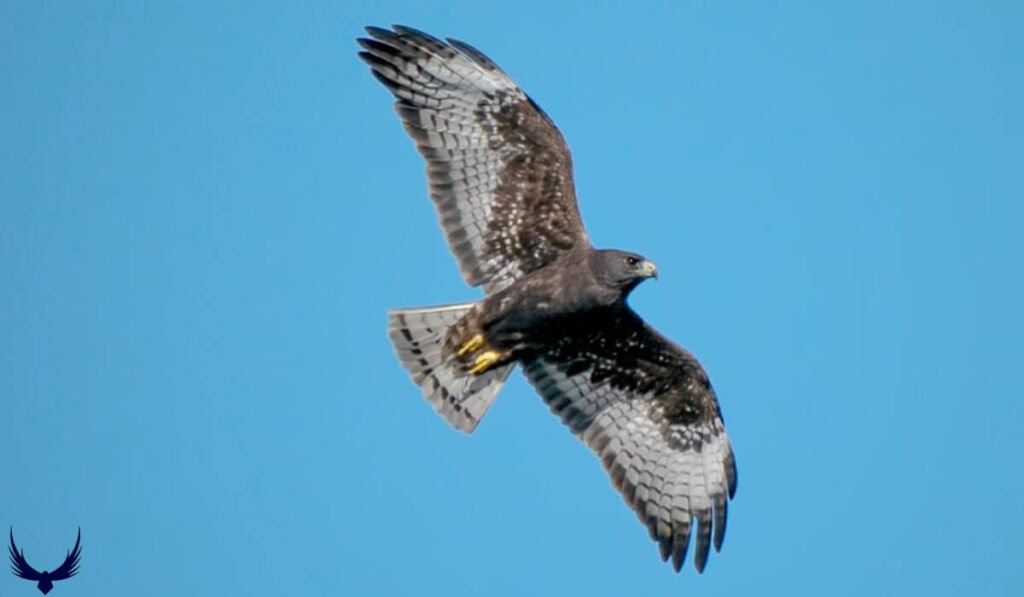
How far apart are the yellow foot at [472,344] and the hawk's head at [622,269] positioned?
3.60 feet

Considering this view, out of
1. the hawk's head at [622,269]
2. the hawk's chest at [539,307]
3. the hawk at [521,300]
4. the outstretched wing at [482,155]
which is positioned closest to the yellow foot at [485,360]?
the hawk at [521,300]

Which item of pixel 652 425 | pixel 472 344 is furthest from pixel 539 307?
pixel 652 425

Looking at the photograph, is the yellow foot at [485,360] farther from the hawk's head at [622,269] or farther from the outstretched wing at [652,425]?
the hawk's head at [622,269]

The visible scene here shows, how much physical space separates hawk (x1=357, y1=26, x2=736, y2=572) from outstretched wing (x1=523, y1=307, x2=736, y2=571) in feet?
0.04

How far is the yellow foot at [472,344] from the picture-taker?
13.0 metres

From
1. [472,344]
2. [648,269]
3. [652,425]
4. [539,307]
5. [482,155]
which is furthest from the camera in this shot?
[652,425]

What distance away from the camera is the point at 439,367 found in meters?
13.2

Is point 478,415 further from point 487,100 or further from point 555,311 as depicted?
point 487,100

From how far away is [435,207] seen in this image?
13.2 metres

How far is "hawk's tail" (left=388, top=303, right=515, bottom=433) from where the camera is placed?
13.0 metres

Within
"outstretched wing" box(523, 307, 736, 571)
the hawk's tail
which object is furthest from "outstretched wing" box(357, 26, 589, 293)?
"outstretched wing" box(523, 307, 736, 571)

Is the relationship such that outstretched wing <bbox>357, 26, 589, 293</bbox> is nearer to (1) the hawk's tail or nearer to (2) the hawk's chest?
(2) the hawk's chest

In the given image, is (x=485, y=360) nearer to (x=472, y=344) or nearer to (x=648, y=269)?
(x=472, y=344)

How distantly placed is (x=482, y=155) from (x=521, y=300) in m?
1.19
